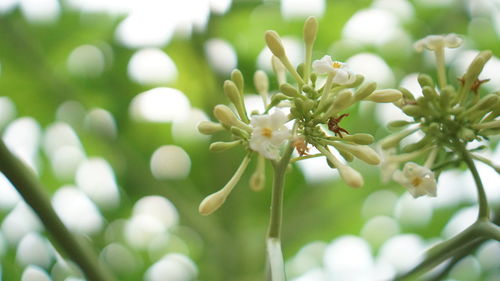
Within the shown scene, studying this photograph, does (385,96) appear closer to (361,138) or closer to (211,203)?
(361,138)

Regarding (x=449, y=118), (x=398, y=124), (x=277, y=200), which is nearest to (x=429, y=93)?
(x=449, y=118)

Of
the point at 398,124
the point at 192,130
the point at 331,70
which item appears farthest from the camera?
the point at 192,130

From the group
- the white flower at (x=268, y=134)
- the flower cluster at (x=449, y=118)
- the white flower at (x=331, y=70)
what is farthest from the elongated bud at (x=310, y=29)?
the white flower at (x=268, y=134)

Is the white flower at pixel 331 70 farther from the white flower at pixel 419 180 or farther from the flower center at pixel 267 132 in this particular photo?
the white flower at pixel 419 180

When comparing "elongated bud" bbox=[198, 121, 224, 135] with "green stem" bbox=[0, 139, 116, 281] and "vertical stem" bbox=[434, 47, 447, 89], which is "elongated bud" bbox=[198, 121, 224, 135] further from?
"vertical stem" bbox=[434, 47, 447, 89]

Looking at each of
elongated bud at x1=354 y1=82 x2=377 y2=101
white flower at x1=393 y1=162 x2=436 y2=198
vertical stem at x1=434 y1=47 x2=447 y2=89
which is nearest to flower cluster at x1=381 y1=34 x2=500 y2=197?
white flower at x1=393 y1=162 x2=436 y2=198

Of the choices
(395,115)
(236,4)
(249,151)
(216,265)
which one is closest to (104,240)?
(216,265)
